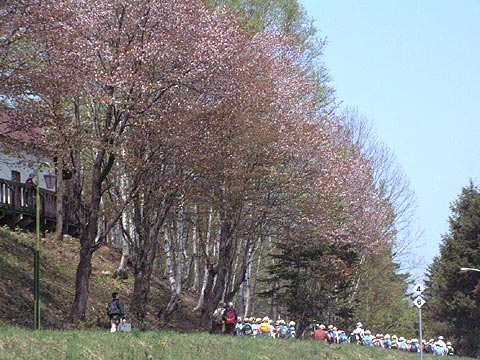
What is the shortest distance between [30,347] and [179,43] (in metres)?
14.6

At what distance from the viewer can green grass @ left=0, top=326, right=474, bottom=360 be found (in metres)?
20.4

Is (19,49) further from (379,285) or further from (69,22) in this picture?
(379,285)

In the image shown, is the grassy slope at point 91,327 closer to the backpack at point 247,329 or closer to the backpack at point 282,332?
the backpack at point 247,329

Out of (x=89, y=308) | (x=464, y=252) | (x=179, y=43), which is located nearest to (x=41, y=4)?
(x=179, y=43)

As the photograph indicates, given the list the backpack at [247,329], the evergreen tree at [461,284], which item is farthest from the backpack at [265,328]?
the evergreen tree at [461,284]

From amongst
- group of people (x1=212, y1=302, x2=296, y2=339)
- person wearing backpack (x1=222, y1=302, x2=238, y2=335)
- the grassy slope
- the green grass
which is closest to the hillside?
the grassy slope

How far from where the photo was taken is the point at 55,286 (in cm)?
3853

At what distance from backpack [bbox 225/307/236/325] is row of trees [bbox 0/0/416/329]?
312 cm

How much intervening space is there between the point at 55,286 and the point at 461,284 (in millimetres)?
40701

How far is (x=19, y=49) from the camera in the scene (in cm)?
2833

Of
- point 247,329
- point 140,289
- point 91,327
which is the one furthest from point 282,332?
point 91,327

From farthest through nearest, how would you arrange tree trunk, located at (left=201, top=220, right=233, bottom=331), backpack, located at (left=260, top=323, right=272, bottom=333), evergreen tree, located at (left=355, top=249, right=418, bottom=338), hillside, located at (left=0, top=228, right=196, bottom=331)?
1. evergreen tree, located at (left=355, top=249, right=418, bottom=338)
2. tree trunk, located at (left=201, top=220, right=233, bottom=331)
3. backpack, located at (left=260, top=323, right=272, bottom=333)
4. hillside, located at (left=0, top=228, right=196, bottom=331)

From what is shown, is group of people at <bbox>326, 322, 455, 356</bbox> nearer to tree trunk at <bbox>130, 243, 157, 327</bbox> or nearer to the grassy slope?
the grassy slope

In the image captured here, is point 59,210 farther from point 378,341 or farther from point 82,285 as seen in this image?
point 378,341
